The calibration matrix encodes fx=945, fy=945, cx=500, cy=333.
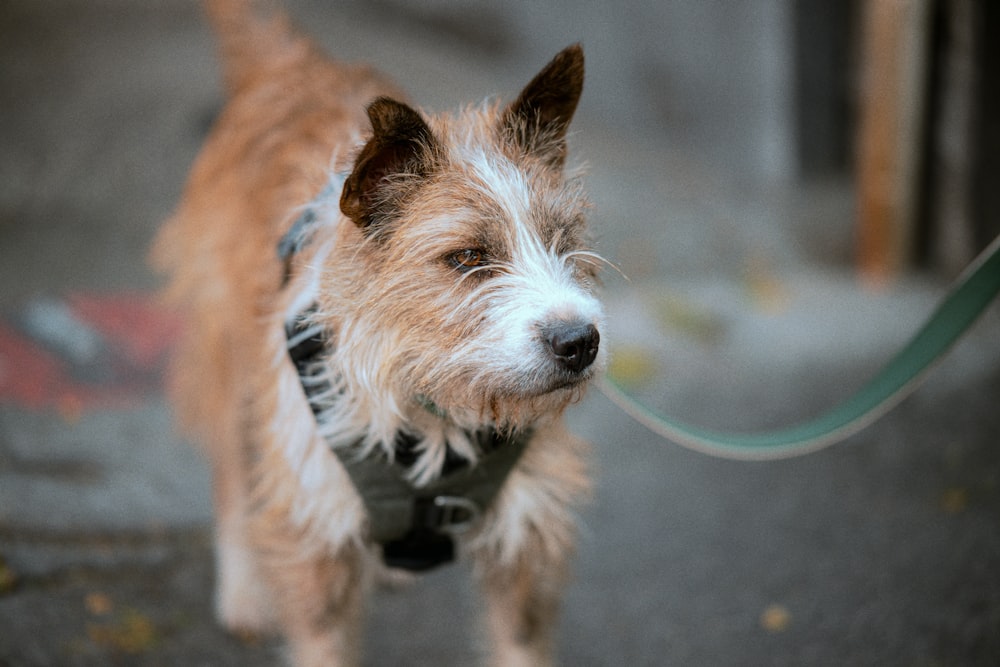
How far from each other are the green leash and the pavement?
793 millimetres

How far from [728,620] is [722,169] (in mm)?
4098

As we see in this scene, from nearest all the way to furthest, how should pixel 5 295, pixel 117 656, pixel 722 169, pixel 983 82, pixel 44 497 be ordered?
1. pixel 117 656
2. pixel 44 497
3. pixel 983 82
4. pixel 5 295
5. pixel 722 169

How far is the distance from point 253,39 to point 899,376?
2.69 m

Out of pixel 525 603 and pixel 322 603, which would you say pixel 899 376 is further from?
pixel 322 603

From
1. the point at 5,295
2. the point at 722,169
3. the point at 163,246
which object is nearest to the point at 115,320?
the point at 5,295

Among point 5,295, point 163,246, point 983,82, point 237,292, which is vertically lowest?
point 5,295

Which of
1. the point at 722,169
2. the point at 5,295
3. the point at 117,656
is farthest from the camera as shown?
the point at 722,169

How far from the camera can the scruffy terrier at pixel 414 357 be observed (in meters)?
2.15

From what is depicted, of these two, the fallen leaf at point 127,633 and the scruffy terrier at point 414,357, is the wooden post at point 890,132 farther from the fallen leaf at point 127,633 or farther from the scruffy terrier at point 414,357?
the fallen leaf at point 127,633

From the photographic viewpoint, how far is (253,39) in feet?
12.3

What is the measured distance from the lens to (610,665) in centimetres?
319

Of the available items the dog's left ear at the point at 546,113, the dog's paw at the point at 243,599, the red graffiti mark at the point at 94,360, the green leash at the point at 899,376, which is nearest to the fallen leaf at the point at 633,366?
the green leash at the point at 899,376

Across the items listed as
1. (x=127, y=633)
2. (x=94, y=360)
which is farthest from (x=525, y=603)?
(x=94, y=360)

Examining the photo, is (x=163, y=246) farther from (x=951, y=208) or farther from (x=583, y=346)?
(x=951, y=208)
